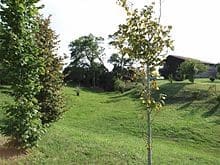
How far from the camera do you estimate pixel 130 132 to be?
38.8m

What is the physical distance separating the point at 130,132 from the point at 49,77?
1491cm

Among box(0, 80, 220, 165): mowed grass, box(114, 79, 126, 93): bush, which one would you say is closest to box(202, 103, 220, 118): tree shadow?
box(0, 80, 220, 165): mowed grass

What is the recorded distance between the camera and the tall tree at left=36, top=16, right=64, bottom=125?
25141mm

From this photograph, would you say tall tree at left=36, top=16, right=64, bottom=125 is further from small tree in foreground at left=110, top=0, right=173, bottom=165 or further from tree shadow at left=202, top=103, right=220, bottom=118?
tree shadow at left=202, top=103, right=220, bottom=118

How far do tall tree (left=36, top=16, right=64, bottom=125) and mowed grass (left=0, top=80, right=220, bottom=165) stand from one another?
4.86 ft

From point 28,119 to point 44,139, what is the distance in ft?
10.9

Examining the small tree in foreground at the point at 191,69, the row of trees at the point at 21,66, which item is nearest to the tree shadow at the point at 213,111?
the small tree in foreground at the point at 191,69

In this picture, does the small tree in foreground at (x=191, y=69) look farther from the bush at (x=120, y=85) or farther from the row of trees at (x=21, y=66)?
the row of trees at (x=21, y=66)

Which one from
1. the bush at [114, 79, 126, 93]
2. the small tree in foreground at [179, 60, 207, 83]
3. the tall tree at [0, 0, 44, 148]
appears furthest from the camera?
the bush at [114, 79, 126, 93]

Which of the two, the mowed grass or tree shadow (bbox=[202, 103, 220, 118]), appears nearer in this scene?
the mowed grass

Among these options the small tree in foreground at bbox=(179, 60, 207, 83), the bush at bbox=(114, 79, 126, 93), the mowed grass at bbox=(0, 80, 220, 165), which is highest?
the small tree in foreground at bbox=(179, 60, 207, 83)

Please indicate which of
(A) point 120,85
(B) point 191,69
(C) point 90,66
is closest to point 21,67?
(B) point 191,69

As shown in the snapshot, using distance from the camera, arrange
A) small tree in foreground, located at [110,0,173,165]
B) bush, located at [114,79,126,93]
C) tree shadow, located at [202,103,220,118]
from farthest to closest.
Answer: bush, located at [114,79,126,93]
tree shadow, located at [202,103,220,118]
small tree in foreground, located at [110,0,173,165]

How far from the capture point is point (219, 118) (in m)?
47.0
